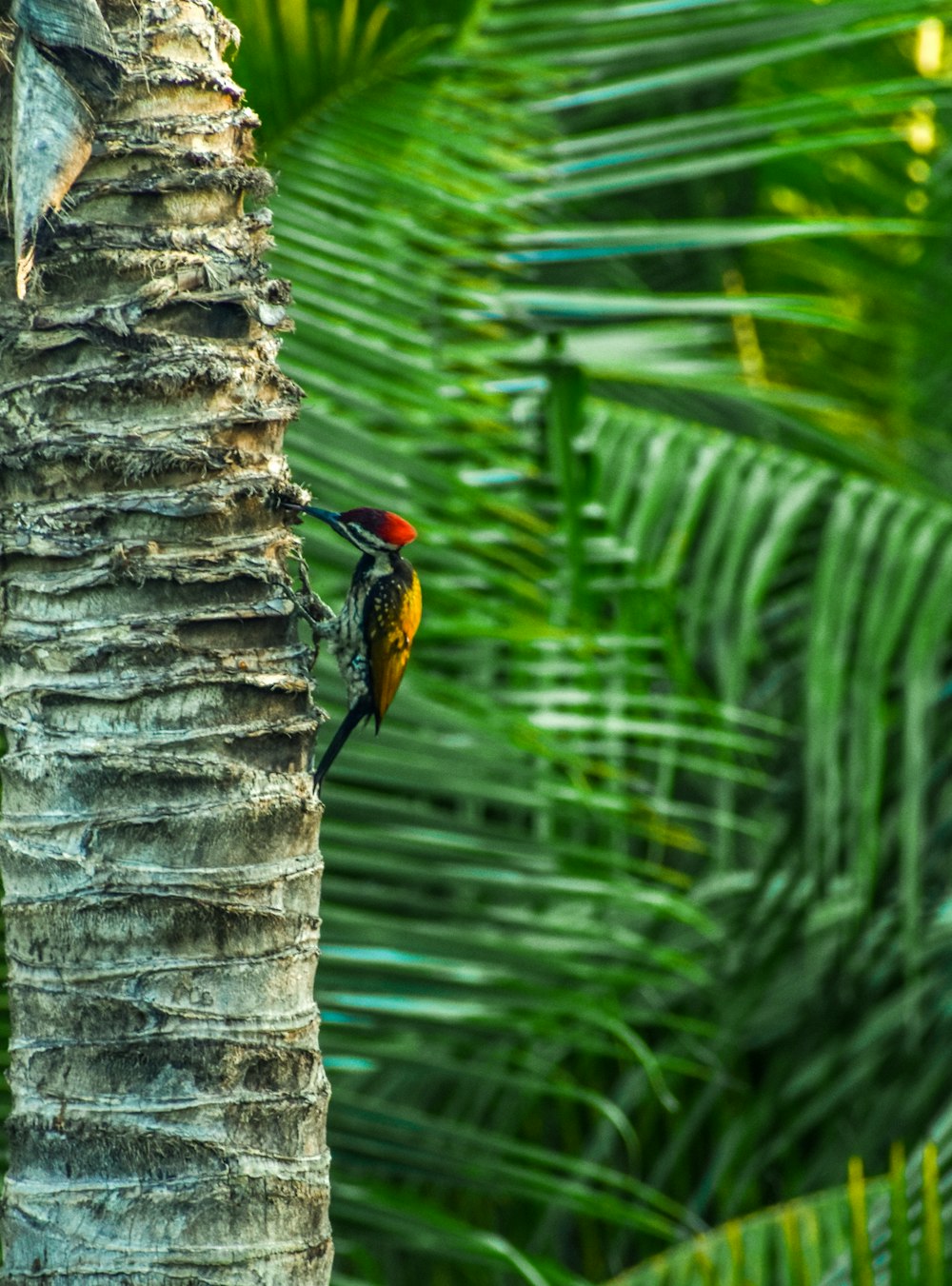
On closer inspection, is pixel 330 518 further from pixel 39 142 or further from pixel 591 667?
pixel 591 667

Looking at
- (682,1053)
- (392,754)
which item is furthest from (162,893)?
(682,1053)

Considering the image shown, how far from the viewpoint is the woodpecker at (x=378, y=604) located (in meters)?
2.21

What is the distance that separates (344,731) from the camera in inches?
82.8

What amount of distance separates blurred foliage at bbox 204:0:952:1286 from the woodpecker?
43 cm

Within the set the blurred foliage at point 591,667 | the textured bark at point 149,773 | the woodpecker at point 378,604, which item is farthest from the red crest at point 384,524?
the textured bark at point 149,773

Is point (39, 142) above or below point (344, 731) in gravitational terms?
above

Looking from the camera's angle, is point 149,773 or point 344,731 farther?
point 344,731

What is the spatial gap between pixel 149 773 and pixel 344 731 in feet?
2.07

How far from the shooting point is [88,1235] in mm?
1473

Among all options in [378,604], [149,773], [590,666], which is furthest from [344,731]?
[590,666]

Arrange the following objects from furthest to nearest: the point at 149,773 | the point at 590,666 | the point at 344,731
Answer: the point at 590,666 → the point at 344,731 → the point at 149,773

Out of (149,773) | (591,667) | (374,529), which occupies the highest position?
(374,529)

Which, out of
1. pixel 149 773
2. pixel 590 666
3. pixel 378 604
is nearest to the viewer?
pixel 149 773

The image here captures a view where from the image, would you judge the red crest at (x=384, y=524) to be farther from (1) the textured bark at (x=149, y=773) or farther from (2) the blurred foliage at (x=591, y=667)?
(1) the textured bark at (x=149, y=773)
